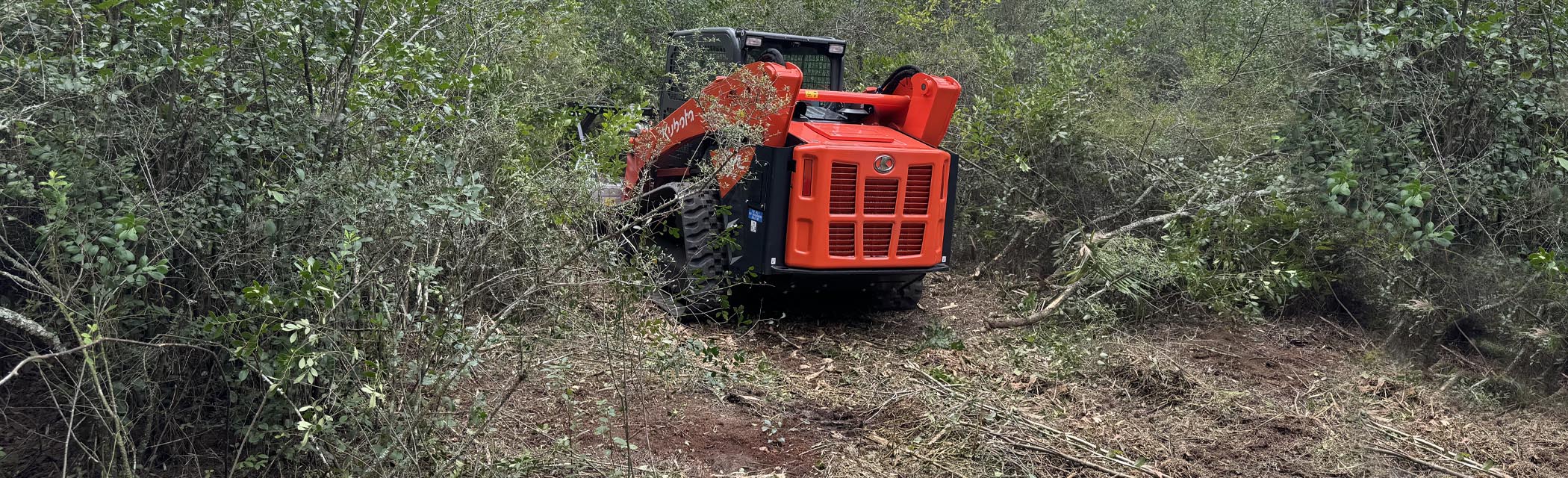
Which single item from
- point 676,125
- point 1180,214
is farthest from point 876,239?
point 1180,214

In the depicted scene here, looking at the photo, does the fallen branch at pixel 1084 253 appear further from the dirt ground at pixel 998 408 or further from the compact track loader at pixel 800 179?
the compact track loader at pixel 800 179

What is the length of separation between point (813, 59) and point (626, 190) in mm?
1643

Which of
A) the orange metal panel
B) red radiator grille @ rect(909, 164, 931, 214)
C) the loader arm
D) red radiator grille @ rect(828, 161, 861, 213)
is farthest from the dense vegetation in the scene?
red radiator grille @ rect(909, 164, 931, 214)

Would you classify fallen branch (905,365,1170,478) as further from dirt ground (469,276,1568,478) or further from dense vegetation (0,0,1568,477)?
dense vegetation (0,0,1568,477)

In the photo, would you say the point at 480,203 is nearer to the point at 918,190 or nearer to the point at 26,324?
the point at 26,324

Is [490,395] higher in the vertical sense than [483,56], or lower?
lower

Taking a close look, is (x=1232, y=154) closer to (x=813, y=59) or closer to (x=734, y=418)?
(x=813, y=59)

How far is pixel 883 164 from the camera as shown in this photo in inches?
240

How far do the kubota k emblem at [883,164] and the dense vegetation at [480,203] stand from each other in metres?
1.40

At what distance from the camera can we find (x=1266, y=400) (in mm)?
5367

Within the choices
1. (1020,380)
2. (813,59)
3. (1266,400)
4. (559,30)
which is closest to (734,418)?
(1020,380)

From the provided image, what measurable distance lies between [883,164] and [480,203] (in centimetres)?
276

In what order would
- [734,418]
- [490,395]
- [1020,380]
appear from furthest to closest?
[1020,380] → [734,418] → [490,395]

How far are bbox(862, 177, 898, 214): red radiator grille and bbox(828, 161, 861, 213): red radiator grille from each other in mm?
84
